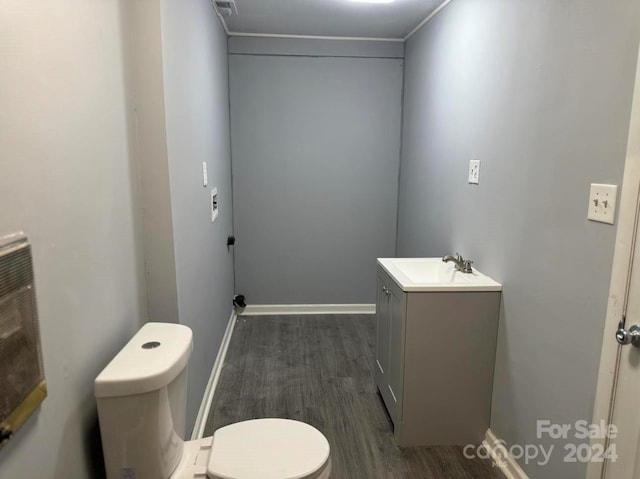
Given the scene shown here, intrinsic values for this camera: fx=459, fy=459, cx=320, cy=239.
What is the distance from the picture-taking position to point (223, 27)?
11.4 ft

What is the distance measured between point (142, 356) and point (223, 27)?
289cm

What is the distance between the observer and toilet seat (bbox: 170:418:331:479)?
1.37 meters

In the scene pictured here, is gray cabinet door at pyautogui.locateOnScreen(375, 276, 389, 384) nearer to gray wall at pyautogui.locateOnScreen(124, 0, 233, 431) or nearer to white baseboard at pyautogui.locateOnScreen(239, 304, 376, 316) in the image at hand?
gray wall at pyautogui.locateOnScreen(124, 0, 233, 431)

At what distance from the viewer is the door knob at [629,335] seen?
1.25 metres

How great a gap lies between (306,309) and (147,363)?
115 inches

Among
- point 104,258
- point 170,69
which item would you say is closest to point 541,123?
point 170,69

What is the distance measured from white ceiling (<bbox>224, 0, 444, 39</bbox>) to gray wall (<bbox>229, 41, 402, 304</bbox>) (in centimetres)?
24

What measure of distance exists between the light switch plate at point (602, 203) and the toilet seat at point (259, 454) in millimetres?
1152

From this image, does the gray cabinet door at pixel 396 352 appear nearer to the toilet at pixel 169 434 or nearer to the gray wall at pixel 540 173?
the gray wall at pixel 540 173

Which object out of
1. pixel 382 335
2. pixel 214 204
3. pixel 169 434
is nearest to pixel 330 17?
pixel 214 204

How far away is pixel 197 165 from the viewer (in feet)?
7.64

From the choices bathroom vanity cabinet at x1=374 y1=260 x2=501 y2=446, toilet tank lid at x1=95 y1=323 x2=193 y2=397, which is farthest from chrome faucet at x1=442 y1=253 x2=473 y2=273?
toilet tank lid at x1=95 y1=323 x2=193 y2=397

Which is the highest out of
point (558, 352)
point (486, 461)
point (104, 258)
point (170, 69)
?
point (170, 69)

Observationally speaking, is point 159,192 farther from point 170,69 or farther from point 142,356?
point 142,356
